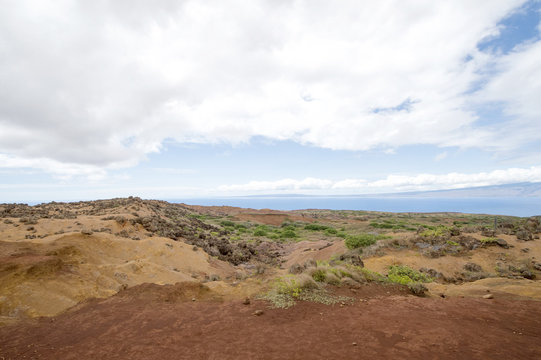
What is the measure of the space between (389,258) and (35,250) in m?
17.3

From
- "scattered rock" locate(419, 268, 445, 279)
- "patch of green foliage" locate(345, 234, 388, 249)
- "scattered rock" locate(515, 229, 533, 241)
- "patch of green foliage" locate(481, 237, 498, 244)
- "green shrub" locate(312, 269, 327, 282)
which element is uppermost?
"scattered rock" locate(515, 229, 533, 241)

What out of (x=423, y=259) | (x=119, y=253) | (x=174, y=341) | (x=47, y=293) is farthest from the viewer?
(x=423, y=259)

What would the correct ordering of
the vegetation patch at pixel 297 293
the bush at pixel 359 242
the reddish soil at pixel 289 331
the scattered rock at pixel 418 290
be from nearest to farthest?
the reddish soil at pixel 289 331
the vegetation patch at pixel 297 293
the scattered rock at pixel 418 290
the bush at pixel 359 242

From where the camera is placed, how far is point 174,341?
208 inches

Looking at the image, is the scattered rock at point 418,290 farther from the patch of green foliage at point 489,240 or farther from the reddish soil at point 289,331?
the patch of green foliage at point 489,240

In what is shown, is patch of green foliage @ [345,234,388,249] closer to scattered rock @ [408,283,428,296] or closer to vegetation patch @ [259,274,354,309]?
scattered rock @ [408,283,428,296]

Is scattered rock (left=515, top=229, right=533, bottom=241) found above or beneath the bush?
above

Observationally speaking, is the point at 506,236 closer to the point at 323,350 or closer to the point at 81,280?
the point at 323,350

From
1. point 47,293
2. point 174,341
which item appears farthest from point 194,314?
point 47,293

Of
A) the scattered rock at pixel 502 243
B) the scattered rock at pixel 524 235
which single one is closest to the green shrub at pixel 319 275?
the scattered rock at pixel 502 243

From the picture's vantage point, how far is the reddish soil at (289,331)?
4605mm

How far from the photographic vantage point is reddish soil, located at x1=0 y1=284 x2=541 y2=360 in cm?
461

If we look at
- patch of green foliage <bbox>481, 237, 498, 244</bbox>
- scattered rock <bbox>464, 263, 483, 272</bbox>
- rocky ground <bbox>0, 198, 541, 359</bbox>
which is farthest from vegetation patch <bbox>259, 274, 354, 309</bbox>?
patch of green foliage <bbox>481, 237, 498, 244</bbox>

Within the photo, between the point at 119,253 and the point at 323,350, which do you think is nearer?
the point at 323,350
